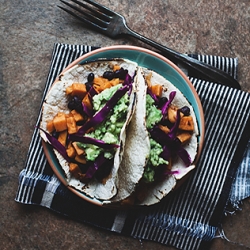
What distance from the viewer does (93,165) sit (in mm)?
2324

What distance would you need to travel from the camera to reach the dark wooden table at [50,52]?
263 centimetres

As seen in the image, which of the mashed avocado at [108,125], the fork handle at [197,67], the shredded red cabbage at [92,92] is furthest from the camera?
the fork handle at [197,67]

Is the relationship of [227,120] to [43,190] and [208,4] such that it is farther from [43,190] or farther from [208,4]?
[43,190]

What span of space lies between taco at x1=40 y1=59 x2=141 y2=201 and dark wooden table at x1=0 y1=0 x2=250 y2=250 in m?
0.30

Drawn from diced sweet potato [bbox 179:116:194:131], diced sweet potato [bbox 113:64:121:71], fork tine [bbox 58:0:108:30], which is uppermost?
fork tine [bbox 58:0:108:30]

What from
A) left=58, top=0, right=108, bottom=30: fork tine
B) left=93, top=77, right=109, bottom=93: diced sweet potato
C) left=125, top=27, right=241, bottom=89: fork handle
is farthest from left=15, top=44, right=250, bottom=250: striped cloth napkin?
left=93, top=77, right=109, bottom=93: diced sweet potato

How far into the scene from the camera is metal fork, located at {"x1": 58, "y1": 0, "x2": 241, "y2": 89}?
2.55 metres

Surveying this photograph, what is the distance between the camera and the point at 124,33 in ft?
8.61

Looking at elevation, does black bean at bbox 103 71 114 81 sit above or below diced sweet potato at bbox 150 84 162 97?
below

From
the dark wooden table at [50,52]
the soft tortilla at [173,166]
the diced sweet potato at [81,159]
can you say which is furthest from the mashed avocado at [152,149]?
the dark wooden table at [50,52]

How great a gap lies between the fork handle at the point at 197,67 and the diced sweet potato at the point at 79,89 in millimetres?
523

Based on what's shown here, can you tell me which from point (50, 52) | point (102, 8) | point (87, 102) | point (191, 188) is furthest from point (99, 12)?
point (191, 188)

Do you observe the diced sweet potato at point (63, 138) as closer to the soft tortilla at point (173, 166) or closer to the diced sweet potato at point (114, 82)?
the diced sweet potato at point (114, 82)

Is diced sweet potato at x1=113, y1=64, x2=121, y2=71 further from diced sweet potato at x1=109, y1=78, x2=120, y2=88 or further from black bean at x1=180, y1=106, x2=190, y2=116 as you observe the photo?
black bean at x1=180, y1=106, x2=190, y2=116
